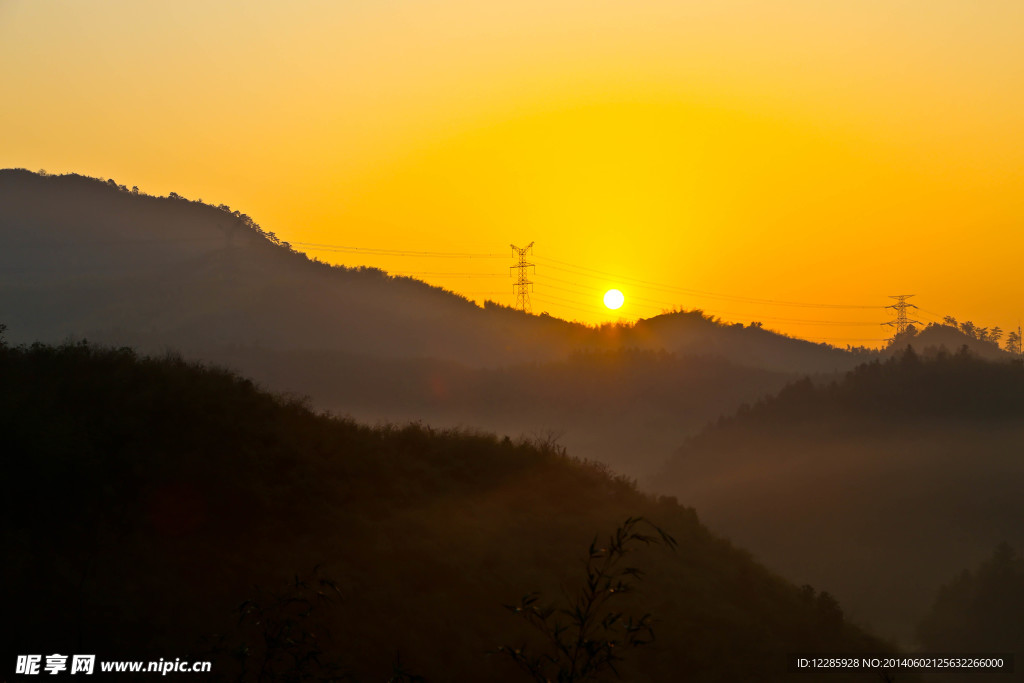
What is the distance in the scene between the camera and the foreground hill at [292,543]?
17375 millimetres

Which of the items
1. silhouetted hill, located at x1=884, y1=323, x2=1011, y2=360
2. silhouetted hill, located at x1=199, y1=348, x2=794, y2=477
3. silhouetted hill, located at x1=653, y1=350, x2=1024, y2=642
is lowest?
silhouetted hill, located at x1=653, y1=350, x2=1024, y2=642

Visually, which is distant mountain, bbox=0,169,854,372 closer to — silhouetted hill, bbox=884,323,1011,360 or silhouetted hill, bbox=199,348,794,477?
silhouetted hill, bbox=199,348,794,477

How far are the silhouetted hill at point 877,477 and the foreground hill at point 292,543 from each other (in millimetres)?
32184

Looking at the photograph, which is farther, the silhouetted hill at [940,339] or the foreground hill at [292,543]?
the silhouetted hill at [940,339]

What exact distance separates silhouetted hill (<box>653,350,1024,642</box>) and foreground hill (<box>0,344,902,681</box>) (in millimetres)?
32184

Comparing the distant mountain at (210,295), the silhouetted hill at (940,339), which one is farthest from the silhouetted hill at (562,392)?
the silhouetted hill at (940,339)

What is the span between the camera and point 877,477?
7038cm

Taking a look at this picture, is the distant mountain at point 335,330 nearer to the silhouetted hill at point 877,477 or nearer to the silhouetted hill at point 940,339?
the silhouetted hill at point 877,477

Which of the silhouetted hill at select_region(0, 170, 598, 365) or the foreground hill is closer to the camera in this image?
the foreground hill

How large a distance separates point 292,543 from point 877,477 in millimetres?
60717

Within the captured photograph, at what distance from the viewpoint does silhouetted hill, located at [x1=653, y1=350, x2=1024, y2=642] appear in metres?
60.4

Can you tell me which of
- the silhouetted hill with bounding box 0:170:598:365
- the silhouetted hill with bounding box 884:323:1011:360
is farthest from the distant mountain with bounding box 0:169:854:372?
the silhouetted hill with bounding box 884:323:1011:360

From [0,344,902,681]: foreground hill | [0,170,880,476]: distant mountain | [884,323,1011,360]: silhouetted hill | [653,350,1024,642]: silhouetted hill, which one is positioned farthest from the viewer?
[884,323,1011,360]: silhouetted hill

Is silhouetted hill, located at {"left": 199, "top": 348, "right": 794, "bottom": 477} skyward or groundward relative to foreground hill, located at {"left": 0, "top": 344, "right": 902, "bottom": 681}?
skyward
